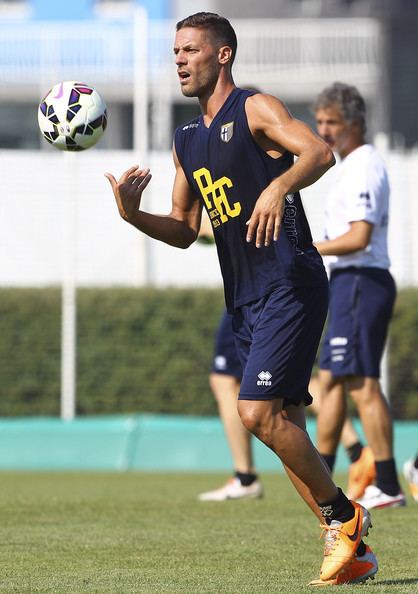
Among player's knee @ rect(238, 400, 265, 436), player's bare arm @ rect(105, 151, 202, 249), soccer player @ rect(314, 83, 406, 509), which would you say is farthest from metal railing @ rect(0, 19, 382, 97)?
player's knee @ rect(238, 400, 265, 436)

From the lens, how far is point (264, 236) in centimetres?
523

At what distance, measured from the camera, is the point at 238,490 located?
8.95 metres

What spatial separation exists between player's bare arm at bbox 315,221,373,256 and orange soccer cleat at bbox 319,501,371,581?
2.78m

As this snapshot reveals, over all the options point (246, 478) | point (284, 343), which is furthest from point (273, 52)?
point (284, 343)

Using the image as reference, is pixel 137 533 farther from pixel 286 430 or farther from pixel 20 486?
pixel 20 486

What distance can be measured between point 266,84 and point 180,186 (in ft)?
59.4

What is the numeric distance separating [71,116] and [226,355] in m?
3.09

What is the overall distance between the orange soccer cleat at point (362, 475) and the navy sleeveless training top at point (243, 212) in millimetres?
3477

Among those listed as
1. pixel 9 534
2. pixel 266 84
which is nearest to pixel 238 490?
pixel 9 534

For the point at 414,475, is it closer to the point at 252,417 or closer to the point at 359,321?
the point at 359,321

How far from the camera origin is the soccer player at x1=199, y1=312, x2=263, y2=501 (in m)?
8.96

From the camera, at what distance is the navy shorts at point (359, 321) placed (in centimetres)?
829

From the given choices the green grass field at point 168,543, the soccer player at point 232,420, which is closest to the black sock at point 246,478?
the soccer player at point 232,420

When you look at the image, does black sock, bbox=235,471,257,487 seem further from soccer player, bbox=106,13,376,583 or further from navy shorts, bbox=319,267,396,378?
soccer player, bbox=106,13,376,583
